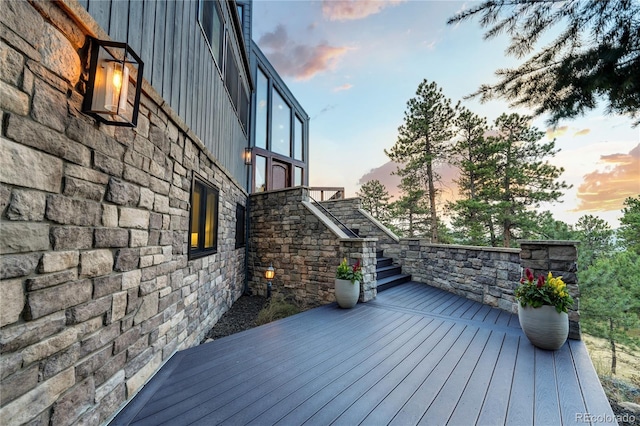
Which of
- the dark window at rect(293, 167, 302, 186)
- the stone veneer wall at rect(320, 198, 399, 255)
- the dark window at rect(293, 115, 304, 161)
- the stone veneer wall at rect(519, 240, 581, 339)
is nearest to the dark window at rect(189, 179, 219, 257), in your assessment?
the stone veneer wall at rect(519, 240, 581, 339)

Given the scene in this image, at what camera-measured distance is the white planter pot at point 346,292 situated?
163 inches

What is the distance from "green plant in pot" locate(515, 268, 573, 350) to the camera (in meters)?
2.60

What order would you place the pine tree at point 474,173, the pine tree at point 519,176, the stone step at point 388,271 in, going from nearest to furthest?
the stone step at point 388,271, the pine tree at point 519,176, the pine tree at point 474,173

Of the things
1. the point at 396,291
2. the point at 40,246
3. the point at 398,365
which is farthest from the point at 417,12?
the point at 40,246

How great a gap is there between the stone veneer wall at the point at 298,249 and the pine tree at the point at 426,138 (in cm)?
866

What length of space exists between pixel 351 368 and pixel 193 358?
160 centimetres

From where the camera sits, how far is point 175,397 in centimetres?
187

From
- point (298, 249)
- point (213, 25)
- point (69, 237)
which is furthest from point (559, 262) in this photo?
point (213, 25)

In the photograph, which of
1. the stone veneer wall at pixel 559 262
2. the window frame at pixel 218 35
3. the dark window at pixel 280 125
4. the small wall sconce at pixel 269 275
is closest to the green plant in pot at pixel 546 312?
the stone veneer wall at pixel 559 262

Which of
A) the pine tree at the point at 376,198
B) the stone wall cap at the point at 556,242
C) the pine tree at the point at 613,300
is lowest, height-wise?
the pine tree at the point at 613,300

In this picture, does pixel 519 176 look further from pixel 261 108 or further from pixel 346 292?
pixel 261 108

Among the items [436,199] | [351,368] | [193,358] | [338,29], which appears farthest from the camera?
[436,199]

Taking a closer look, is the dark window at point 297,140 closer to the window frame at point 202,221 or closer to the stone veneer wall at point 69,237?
the window frame at point 202,221

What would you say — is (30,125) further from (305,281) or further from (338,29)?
(338,29)
